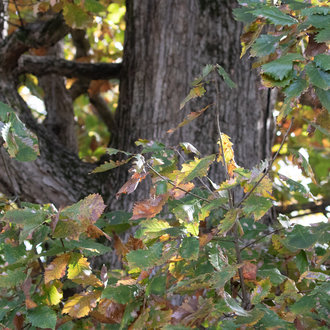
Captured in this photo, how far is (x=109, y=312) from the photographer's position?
1.49 metres

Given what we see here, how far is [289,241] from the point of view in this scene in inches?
57.2

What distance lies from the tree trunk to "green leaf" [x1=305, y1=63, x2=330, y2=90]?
4.47 feet

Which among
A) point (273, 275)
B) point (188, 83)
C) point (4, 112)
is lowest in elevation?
point (273, 275)

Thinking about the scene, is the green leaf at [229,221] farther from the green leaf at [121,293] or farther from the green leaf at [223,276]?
the green leaf at [121,293]

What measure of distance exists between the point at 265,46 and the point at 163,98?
1385 millimetres

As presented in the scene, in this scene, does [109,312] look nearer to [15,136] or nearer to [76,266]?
[76,266]

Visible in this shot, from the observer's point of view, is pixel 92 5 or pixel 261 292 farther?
pixel 92 5

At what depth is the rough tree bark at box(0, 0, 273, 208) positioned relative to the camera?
2758 millimetres

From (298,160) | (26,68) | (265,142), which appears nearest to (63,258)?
(298,160)

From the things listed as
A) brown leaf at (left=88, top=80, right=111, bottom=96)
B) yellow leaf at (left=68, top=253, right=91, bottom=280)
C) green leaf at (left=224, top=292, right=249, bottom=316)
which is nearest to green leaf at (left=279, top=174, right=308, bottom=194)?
green leaf at (left=224, top=292, right=249, bottom=316)

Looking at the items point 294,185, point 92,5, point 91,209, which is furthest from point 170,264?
point 92,5

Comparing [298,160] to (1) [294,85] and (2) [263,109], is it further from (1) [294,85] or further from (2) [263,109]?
(2) [263,109]

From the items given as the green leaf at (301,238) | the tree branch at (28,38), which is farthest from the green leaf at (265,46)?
the tree branch at (28,38)

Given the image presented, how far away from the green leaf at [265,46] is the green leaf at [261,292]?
635mm
